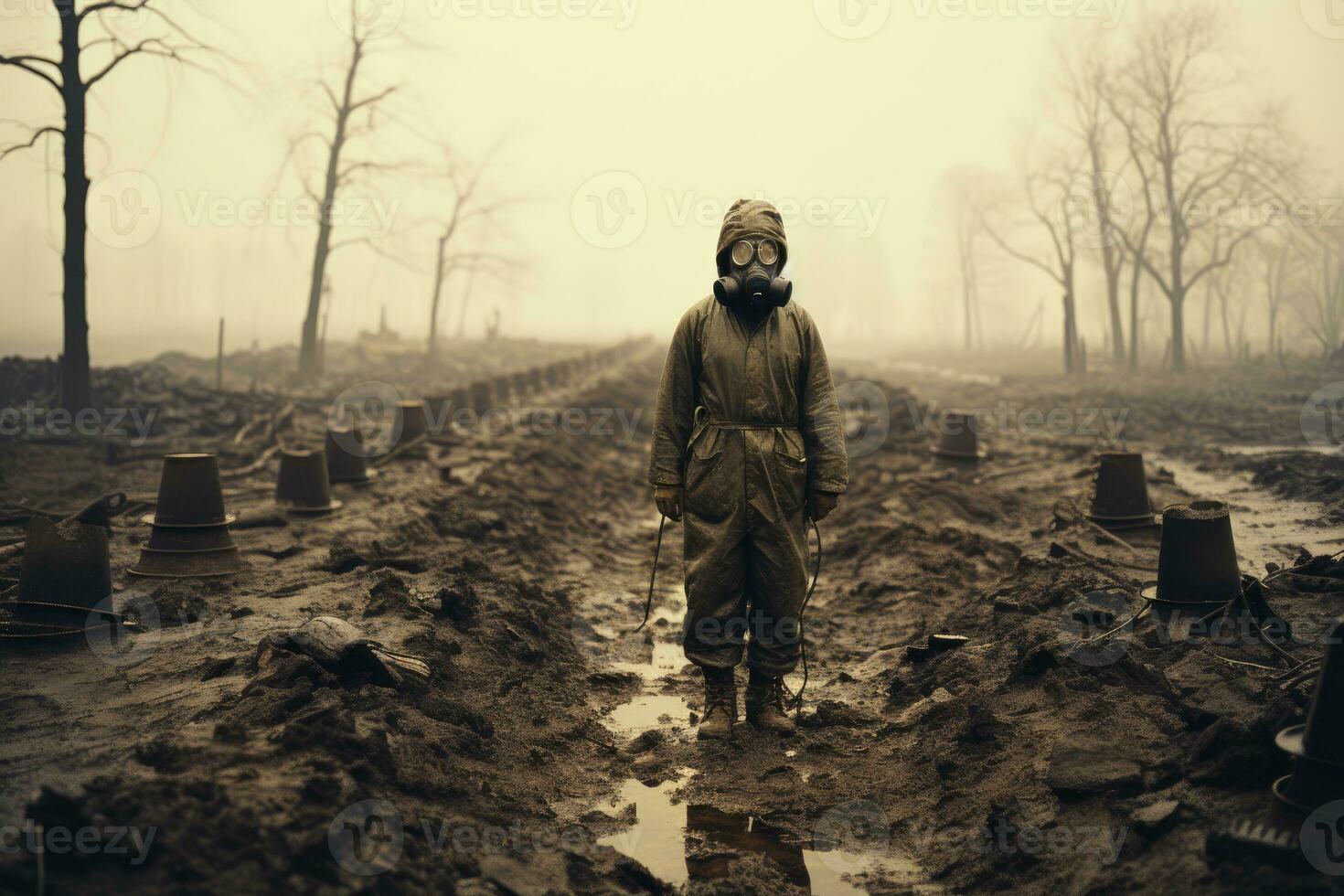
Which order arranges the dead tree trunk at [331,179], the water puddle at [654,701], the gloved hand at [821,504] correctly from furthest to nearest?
1. the dead tree trunk at [331,179]
2. the water puddle at [654,701]
3. the gloved hand at [821,504]

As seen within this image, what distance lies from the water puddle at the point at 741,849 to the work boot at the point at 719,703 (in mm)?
740

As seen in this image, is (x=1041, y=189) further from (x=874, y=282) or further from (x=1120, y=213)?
(x=874, y=282)

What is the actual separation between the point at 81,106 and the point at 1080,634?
15461mm

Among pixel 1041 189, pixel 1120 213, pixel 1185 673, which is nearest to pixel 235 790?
pixel 1185 673

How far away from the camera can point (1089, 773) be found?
4082 mm

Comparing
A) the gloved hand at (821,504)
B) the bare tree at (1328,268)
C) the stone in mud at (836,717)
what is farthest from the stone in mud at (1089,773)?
the bare tree at (1328,268)

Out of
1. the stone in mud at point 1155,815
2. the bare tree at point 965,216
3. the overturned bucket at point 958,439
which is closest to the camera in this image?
the stone in mud at point 1155,815

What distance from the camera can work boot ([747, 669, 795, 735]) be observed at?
213 inches

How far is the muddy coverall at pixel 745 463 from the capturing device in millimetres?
5246

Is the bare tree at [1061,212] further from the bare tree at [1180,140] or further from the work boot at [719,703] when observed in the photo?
the work boot at [719,703]

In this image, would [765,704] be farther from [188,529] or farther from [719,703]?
[188,529]

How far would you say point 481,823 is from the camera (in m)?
4.00

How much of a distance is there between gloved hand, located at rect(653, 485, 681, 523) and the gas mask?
38.7 inches

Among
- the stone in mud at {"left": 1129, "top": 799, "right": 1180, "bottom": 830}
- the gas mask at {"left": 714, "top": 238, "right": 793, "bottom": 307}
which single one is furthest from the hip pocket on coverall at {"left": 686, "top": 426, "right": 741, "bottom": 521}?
the stone in mud at {"left": 1129, "top": 799, "right": 1180, "bottom": 830}
